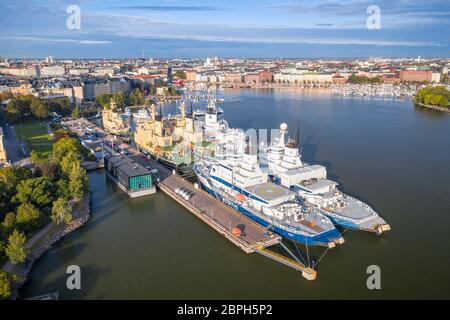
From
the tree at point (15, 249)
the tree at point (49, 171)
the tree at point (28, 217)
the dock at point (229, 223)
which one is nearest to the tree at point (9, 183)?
the tree at point (49, 171)

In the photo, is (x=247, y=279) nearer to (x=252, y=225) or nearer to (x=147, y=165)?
(x=252, y=225)

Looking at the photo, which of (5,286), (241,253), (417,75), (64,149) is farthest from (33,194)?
(417,75)

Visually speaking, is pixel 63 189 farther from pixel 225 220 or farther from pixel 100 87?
pixel 100 87

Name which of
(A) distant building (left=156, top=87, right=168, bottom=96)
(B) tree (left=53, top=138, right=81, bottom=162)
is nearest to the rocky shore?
(B) tree (left=53, top=138, right=81, bottom=162)

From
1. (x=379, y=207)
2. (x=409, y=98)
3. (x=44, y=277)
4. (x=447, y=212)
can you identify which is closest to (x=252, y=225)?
(x=379, y=207)

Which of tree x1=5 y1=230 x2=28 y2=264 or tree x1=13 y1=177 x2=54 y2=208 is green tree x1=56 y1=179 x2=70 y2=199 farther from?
tree x1=5 y1=230 x2=28 y2=264

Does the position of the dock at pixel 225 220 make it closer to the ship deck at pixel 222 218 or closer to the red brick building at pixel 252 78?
the ship deck at pixel 222 218
